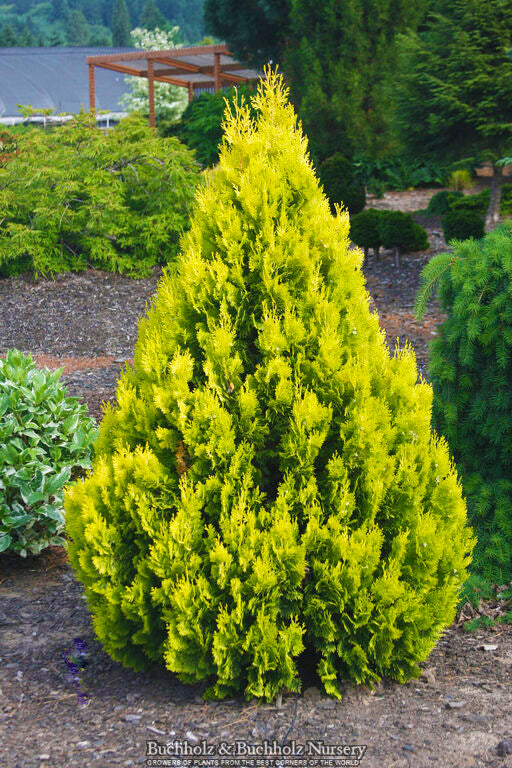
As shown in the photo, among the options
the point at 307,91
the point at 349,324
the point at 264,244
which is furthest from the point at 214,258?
the point at 307,91

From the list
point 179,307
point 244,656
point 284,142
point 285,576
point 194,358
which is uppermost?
point 284,142

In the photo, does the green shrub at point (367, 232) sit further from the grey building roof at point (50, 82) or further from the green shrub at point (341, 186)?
the grey building roof at point (50, 82)

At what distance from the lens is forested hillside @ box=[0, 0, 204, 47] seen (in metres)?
74.9

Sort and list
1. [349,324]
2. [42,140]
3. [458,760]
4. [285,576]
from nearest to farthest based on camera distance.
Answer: [458,760]
[285,576]
[349,324]
[42,140]

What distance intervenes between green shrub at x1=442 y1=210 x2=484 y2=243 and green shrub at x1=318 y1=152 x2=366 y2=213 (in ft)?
9.63

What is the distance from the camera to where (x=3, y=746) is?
9.17ft

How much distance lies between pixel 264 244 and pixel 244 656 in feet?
5.30

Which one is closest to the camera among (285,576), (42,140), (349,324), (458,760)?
(458,760)

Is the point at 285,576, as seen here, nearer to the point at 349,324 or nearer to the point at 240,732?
the point at 240,732

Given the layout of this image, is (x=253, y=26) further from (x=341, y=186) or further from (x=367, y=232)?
(x=367, y=232)

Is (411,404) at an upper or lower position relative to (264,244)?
lower

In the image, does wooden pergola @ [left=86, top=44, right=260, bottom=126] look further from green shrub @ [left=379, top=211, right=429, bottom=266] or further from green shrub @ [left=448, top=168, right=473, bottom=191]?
green shrub @ [left=379, top=211, right=429, bottom=266]

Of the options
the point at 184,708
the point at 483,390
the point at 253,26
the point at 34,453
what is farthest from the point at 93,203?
the point at 253,26

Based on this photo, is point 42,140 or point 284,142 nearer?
point 284,142
